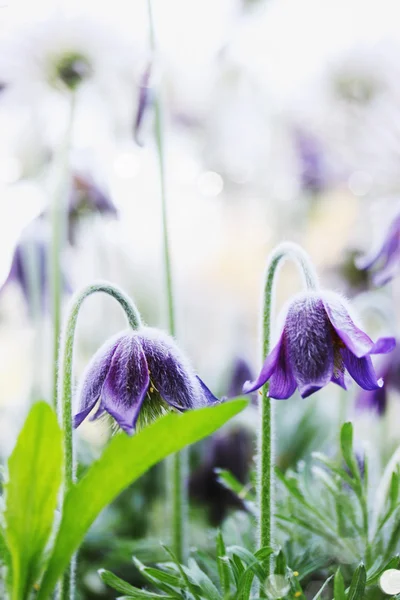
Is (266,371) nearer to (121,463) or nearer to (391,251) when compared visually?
(121,463)

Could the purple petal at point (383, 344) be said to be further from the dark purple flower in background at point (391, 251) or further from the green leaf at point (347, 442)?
the dark purple flower in background at point (391, 251)

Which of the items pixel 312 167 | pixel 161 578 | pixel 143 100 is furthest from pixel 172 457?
pixel 312 167

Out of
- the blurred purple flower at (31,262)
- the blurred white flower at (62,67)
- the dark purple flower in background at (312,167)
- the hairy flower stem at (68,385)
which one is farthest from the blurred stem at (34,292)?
the dark purple flower in background at (312,167)

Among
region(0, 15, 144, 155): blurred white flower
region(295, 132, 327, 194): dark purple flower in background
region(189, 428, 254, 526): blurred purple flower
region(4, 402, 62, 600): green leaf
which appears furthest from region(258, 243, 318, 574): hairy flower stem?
region(295, 132, 327, 194): dark purple flower in background

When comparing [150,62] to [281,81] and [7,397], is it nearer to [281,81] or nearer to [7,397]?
[281,81]

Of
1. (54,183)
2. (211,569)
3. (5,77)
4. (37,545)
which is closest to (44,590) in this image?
(37,545)

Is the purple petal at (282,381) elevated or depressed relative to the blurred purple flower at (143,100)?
depressed

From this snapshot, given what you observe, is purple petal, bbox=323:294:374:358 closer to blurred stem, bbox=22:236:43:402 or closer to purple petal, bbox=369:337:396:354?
purple petal, bbox=369:337:396:354
